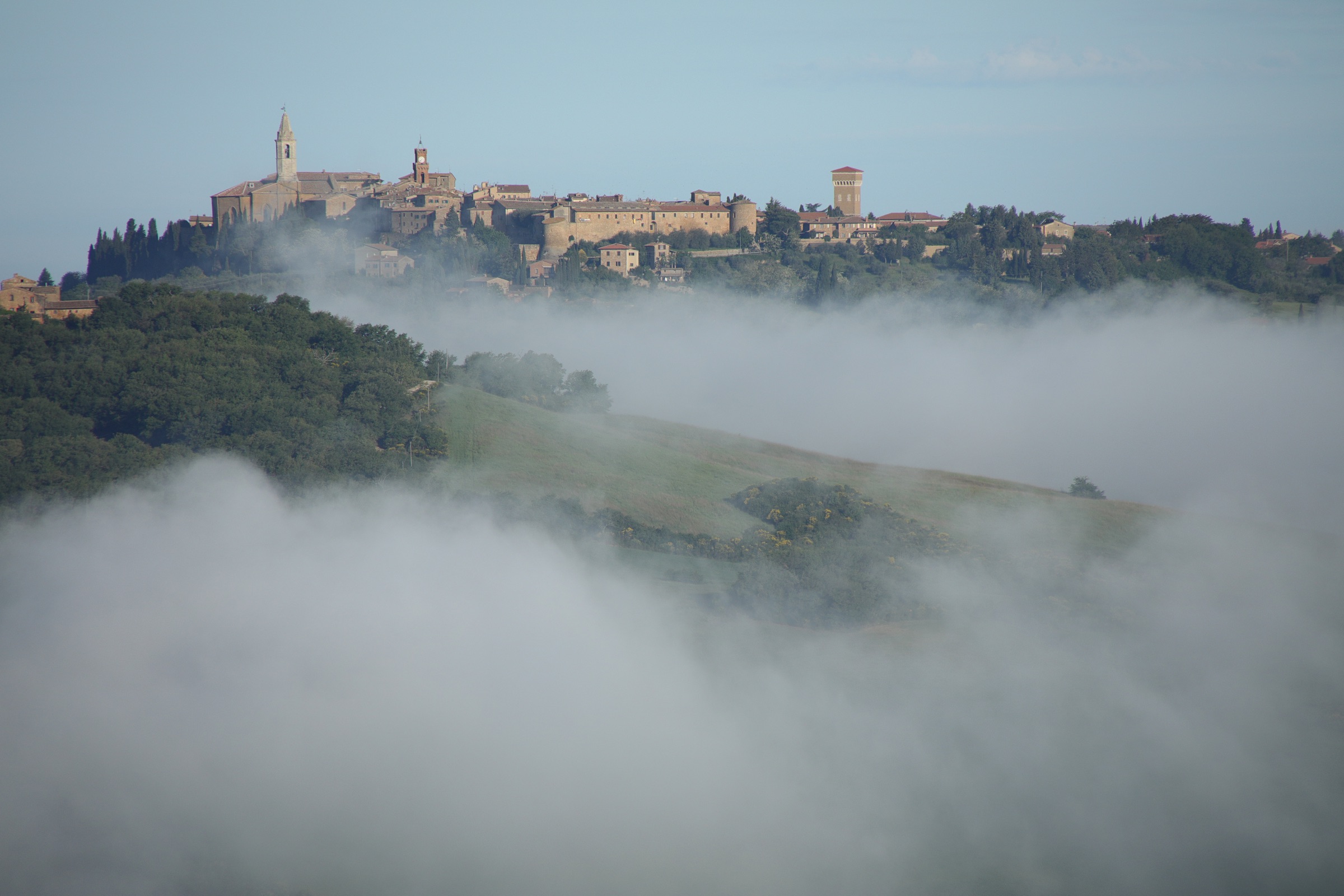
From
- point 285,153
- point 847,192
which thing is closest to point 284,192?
point 285,153

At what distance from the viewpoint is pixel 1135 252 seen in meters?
117

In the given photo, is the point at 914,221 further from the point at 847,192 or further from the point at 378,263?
the point at 378,263

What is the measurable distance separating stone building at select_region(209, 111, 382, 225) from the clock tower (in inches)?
185

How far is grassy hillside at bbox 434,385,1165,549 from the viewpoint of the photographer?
45438 mm

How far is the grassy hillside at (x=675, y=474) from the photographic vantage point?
45.4 metres

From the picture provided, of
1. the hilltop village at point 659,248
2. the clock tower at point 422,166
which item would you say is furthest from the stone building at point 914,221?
the clock tower at point 422,166

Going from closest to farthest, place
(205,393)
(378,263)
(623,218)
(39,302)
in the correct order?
(205,393), (39,302), (378,263), (623,218)

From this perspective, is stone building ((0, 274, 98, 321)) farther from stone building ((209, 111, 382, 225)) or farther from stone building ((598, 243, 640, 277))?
stone building ((598, 243, 640, 277))

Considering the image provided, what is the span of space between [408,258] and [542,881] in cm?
7586

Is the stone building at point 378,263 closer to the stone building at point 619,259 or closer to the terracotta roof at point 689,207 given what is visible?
the stone building at point 619,259

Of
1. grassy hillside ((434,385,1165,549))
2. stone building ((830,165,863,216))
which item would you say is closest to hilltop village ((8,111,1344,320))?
stone building ((830,165,863,216))

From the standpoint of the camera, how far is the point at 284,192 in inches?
3824

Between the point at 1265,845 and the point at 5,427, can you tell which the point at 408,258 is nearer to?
the point at 5,427

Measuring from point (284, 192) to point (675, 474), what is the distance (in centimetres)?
6102
